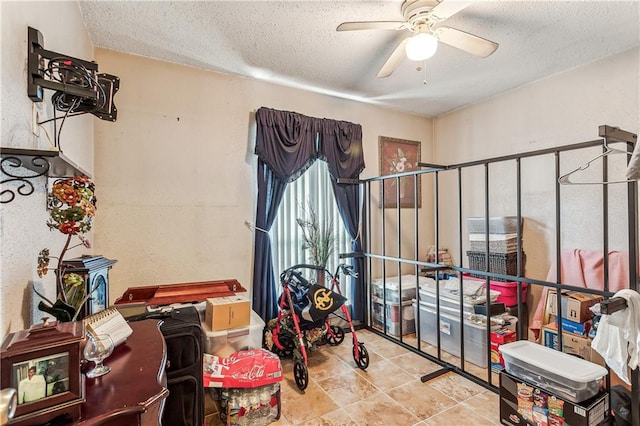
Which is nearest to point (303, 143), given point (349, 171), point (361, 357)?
point (349, 171)

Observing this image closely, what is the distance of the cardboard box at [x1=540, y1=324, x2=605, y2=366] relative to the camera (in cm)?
234

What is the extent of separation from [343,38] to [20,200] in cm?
218

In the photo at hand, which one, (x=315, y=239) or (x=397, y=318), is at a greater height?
(x=315, y=239)

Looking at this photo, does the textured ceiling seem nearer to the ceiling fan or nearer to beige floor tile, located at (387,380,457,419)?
the ceiling fan

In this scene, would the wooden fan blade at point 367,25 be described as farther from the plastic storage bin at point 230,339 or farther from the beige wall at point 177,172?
the plastic storage bin at point 230,339

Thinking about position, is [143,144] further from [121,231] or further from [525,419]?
[525,419]

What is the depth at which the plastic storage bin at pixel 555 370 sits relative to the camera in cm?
164

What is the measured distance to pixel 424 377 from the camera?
2447 mm

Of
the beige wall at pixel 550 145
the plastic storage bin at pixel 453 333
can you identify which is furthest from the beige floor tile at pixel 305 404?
the beige wall at pixel 550 145

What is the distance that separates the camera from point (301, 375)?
2.32 m

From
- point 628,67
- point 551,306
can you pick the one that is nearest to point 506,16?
point 628,67

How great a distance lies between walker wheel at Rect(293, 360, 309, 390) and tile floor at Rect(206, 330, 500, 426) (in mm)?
52

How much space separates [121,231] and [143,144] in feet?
2.43

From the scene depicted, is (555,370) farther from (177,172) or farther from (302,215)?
(177,172)
